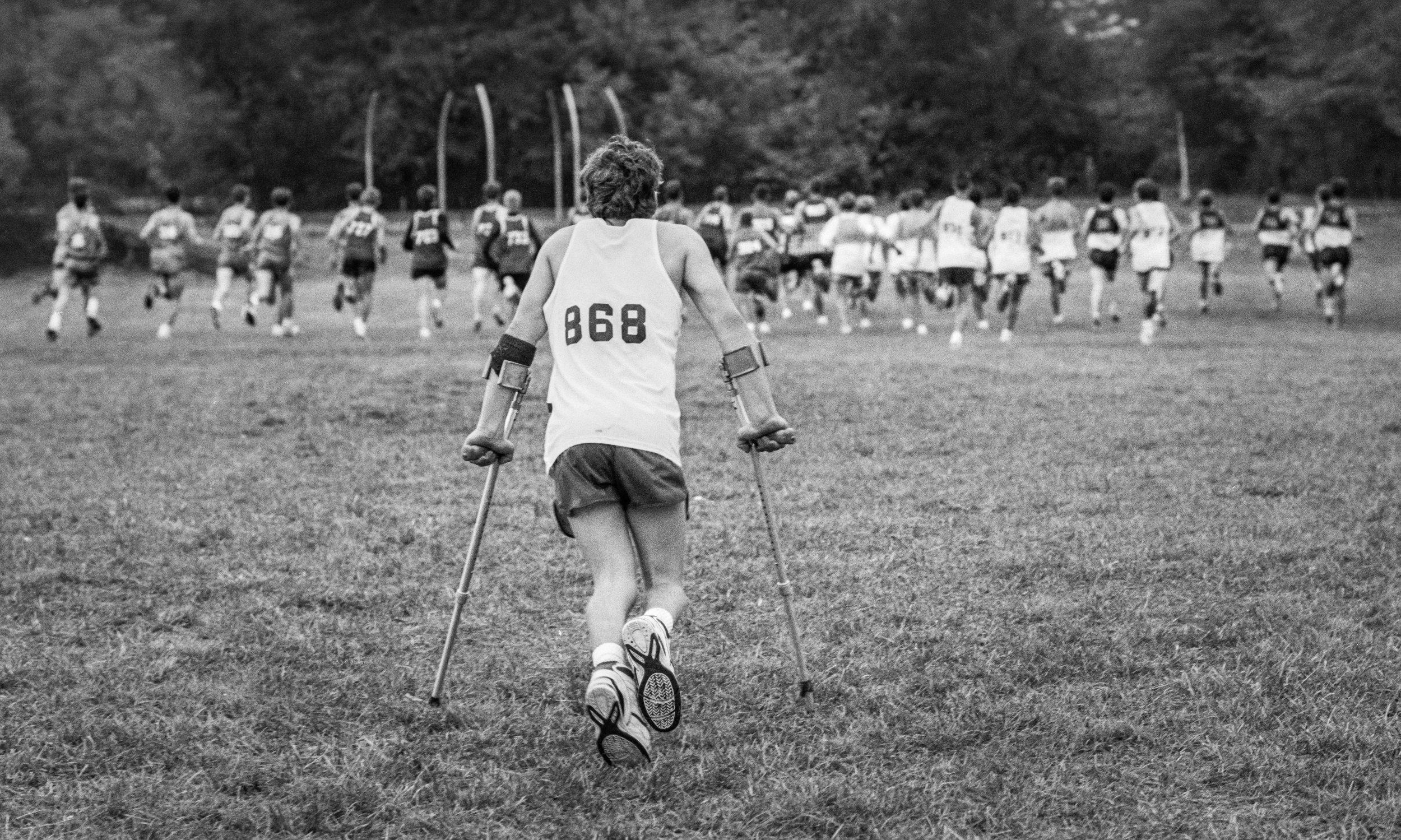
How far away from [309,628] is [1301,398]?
1002 centimetres

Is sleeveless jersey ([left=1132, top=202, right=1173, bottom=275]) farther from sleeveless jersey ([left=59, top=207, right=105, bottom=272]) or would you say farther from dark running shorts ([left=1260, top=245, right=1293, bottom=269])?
sleeveless jersey ([left=59, top=207, right=105, bottom=272])

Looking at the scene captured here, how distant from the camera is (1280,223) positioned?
26250 millimetres

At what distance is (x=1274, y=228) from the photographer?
26.3 meters

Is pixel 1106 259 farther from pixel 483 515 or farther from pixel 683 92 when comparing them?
pixel 683 92

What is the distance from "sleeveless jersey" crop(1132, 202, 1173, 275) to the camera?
2059 centimetres

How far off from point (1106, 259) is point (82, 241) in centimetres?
1386

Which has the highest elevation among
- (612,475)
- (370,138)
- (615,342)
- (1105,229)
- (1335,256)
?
(370,138)

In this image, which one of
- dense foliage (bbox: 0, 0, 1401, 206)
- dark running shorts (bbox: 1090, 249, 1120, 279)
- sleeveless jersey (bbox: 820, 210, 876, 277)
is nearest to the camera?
dark running shorts (bbox: 1090, 249, 1120, 279)

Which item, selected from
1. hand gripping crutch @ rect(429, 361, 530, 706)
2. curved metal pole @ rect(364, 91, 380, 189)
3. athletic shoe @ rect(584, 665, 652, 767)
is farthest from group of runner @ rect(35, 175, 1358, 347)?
curved metal pole @ rect(364, 91, 380, 189)

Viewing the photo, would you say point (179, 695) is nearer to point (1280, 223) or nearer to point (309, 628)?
point (309, 628)

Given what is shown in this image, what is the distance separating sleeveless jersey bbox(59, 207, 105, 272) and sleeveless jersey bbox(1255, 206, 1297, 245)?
710 inches

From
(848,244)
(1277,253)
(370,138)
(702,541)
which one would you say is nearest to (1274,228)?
(1277,253)

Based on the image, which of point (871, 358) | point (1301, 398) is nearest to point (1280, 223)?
point (871, 358)

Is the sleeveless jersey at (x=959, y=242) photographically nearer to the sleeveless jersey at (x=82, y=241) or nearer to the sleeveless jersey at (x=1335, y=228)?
the sleeveless jersey at (x=1335, y=228)
